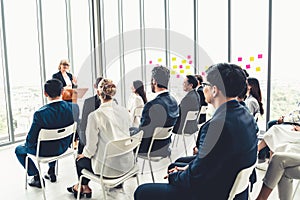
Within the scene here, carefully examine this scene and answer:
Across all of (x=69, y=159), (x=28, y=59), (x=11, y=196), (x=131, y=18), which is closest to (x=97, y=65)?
(x=131, y=18)

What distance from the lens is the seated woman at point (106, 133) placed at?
8.00ft

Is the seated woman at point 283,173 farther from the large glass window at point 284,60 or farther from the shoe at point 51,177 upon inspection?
the large glass window at point 284,60

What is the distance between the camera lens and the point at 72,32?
6359 millimetres

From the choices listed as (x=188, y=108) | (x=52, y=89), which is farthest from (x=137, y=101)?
(x=52, y=89)

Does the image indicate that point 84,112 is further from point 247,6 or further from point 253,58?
point 247,6

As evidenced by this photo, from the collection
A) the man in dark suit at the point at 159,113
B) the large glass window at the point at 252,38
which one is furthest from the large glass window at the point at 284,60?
the man in dark suit at the point at 159,113

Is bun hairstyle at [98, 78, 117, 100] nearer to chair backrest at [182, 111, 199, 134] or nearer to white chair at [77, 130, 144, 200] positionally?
white chair at [77, 130, 144, 200]

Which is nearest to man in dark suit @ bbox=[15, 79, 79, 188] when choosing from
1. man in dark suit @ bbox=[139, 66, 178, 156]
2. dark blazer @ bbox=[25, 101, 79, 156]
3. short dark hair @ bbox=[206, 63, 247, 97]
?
dark blazer @ bbox=[25, 101, 79, 156]

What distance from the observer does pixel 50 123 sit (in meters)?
2.93

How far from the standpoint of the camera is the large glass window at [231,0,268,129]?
496cm

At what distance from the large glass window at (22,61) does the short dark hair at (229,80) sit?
14.2ft

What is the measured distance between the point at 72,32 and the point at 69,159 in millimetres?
3245

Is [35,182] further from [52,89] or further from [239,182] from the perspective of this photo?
[239,182]

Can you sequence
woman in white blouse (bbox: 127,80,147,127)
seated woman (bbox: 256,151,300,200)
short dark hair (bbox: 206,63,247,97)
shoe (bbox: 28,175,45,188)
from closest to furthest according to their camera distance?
short dark hair (bbox: 206,63,247,97) < seated woman (bbox: 256,151,300,200) < shoe (bbox: 28,175,45,188) < woman in white blouse (bbox: 127,80,147,127)
